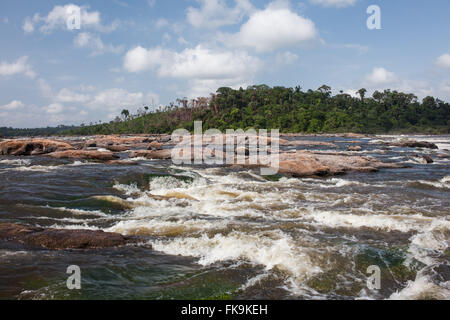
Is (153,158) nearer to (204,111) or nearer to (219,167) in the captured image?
(219,167)

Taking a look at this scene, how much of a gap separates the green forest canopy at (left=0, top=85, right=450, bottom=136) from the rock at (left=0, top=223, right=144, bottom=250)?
77.6m

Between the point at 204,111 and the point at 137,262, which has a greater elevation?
the point at 204,111

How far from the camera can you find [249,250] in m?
5.70

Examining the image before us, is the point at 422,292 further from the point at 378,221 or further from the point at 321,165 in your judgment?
the point at 321,165

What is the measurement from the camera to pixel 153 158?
2216 centimetres

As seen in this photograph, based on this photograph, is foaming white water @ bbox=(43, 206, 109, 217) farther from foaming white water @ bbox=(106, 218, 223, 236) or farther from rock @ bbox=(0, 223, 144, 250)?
rock @ bbox=(0, 223, 144, 250)

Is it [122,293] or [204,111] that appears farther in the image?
[204,111]

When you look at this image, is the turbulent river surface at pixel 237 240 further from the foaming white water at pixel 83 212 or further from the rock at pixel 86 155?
the rock at pixel 86 155

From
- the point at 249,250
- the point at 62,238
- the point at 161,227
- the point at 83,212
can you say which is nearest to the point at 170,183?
the point at 83,212

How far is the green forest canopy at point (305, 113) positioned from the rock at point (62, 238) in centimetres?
7759

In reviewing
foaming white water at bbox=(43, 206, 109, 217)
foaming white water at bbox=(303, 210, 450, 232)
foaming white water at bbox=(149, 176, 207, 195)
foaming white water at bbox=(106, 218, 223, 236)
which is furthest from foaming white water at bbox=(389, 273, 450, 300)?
foaming white water at bbox=(149, 176, 207, 195)

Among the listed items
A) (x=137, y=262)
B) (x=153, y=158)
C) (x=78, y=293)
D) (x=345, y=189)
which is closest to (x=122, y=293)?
(x=78, y=293)

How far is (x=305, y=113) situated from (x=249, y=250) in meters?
83.1
